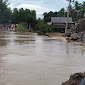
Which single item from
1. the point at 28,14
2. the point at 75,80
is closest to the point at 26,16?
the point at 28,14

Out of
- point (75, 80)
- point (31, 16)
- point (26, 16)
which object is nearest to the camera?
point (75, 80)

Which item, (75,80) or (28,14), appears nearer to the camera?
(75,80)

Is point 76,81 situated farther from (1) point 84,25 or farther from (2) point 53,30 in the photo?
(2) point 53,30

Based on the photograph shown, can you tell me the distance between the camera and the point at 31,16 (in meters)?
52.0

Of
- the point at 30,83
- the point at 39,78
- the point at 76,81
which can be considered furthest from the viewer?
the point at 39,78

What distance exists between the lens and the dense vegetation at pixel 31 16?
51.3m

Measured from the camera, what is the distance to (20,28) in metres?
50.6

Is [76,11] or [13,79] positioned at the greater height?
[76,11]

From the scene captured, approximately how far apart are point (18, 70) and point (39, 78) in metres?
1.21

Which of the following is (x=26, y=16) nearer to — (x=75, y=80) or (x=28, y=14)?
(x=28, y=14)

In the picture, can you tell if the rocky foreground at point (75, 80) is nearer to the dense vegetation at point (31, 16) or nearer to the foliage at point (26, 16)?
the dense vegetation at point (31, 16)

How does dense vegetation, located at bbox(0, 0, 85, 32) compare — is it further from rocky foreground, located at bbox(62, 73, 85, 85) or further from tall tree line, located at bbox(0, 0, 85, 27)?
rocky foreground, located at bbox(62, 73, 85, 85)

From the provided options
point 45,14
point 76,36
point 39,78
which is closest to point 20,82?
point 39,78

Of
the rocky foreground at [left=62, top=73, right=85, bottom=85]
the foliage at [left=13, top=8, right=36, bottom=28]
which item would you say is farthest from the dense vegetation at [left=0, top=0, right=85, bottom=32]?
the rocky foreground at [left=62, top=73, right=85, bottom=85]
